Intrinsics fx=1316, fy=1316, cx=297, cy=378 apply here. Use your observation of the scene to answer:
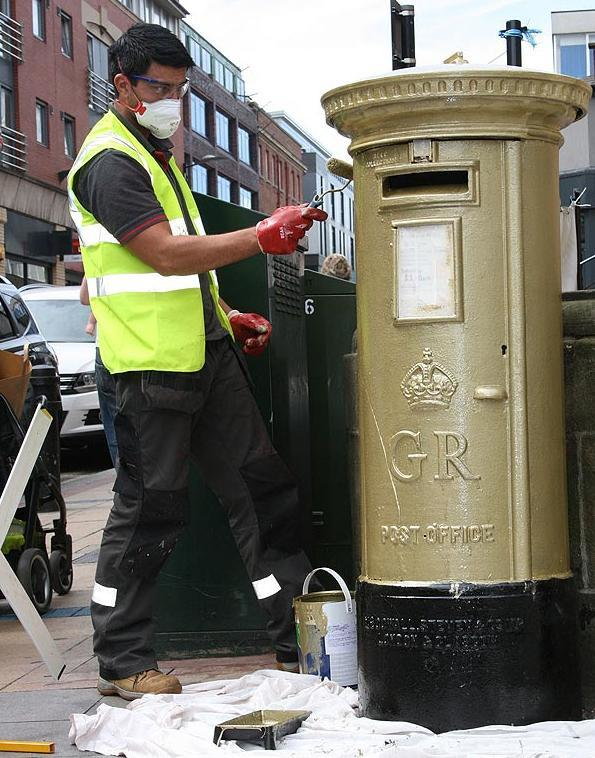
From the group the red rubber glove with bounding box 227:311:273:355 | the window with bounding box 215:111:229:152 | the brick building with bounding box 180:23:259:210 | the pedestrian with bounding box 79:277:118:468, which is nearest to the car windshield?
the pedestrian with bounding box 79:277:118:468

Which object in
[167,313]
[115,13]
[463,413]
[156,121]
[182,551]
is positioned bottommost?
[182,551]

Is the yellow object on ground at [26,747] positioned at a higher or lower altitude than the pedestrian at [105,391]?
lower

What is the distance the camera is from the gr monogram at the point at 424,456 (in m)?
3.57

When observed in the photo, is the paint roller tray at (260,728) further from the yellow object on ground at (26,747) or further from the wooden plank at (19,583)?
the wooden plank at (19,583)

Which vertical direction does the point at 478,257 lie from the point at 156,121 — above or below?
below

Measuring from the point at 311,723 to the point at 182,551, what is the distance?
1269 millimetres

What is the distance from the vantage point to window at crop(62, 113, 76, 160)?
39219mm

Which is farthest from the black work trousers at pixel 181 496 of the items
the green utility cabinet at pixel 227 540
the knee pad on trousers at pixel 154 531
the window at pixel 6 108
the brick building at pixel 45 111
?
the window at pixel 6 108

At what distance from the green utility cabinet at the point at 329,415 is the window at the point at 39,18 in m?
33.7

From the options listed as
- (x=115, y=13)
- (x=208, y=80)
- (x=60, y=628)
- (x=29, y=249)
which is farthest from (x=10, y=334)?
(x=208, y=80)

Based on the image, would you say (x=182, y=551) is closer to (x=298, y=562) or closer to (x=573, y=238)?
(x=298, y=562)

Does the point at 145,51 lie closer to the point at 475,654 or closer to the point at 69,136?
the point at 475,654

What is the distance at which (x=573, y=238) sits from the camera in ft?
30.9

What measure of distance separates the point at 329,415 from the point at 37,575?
5.39 feet
